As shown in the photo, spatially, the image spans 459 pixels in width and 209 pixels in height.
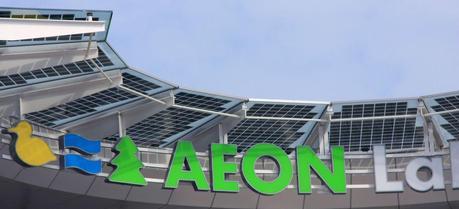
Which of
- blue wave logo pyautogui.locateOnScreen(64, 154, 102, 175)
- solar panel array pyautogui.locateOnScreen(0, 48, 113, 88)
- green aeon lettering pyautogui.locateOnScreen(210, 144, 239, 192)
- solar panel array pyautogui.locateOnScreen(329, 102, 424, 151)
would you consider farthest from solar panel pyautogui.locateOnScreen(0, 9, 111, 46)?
solar panel array pyautogui.locateOnScreen(329, 102, 424, 151)

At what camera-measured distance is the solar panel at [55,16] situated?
87.1 ft

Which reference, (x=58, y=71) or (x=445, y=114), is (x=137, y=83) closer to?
(x=58, y=71)

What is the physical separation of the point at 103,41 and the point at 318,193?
35.4 feet

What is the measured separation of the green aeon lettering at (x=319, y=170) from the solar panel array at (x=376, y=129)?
2585mm

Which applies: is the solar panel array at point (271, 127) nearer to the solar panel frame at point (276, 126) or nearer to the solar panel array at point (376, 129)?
the solar panel frame at point (276, 126)

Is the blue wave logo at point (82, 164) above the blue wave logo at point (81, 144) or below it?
below

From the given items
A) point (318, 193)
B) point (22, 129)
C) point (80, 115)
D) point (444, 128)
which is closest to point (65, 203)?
point (80, 115)

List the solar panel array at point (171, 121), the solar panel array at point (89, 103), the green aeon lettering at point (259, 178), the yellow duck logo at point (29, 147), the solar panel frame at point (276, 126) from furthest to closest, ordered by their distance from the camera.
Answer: the solar panel frame at point (276, 126)
the solar panel array at point (171, 121)
the green aeon lettering at point (259, 178)
the solar panel array at point (89, 103)
the yellow duck logo at point (29, 147)

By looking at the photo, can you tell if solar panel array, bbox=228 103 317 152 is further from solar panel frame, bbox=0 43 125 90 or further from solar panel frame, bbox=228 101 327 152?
solar panel frame, bbox=0 43 125 90

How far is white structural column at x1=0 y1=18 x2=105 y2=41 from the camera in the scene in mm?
24688

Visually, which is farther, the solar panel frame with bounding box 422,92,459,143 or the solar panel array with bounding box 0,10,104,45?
the solar panel frame with bounding box 422,92,459,143

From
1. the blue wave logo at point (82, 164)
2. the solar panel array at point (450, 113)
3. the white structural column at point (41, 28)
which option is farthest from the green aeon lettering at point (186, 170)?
the solar panel array at point (450, 113)

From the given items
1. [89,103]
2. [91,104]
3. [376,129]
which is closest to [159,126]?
[91,104]

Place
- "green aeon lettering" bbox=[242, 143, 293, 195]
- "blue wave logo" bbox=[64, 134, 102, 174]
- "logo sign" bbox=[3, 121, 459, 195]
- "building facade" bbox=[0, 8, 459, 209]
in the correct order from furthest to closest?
1. "green aeon lettering" bbox=[242, 143, 293, 195]
2. "logo sign" bbox=[3, 121, 459, 195]
3. "building facade" bbox=[0, 8, 459, 209]
4. "blue wave logo" bbox=[64, 134, 102, 174]
